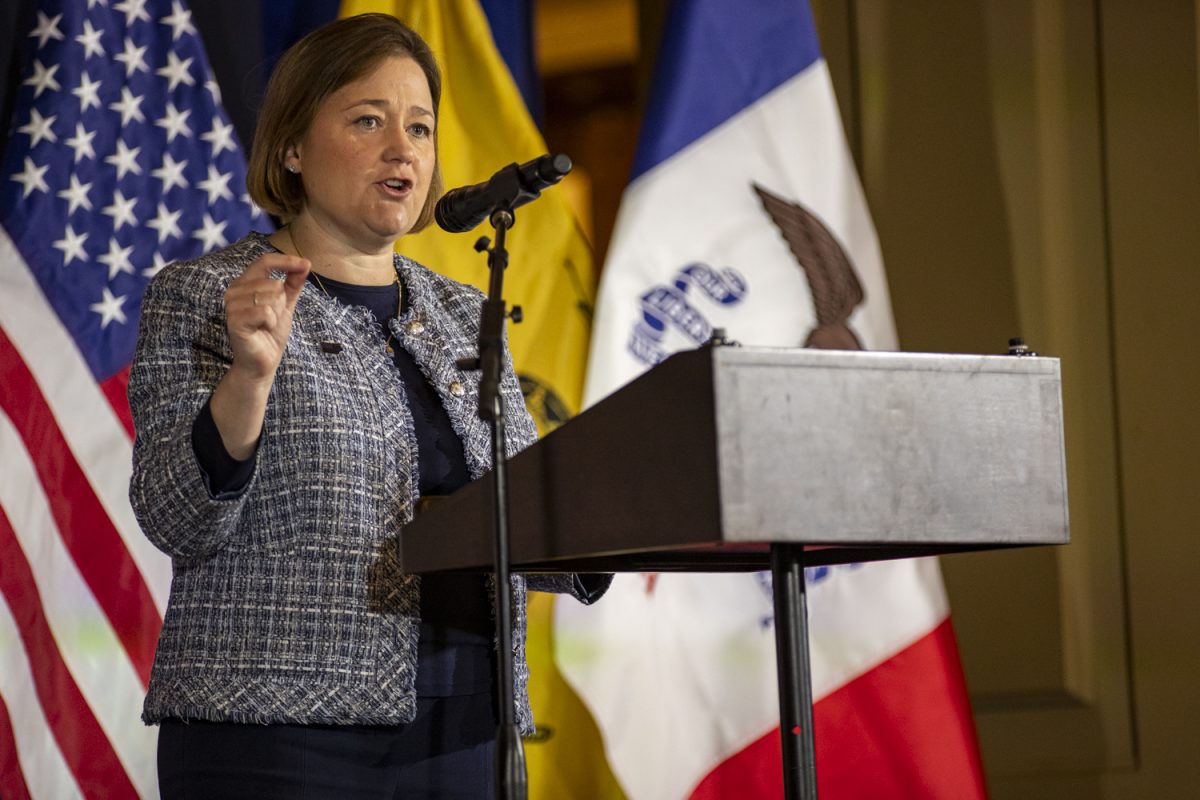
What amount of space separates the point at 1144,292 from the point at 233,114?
7.16ft

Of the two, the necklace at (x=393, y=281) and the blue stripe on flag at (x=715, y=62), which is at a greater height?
the blue stripe on flag at (x=715, y=62)

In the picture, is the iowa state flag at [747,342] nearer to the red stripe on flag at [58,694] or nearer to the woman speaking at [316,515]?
the red stripe on flag at [58,694]

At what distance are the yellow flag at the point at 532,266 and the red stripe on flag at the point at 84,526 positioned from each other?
78 cm

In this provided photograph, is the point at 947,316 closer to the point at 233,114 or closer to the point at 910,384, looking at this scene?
the point at 233,114

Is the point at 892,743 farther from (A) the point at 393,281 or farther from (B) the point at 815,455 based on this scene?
(B) the point at 815,455

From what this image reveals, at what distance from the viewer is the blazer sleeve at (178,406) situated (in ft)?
4.47

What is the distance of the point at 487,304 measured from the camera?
1299 mm

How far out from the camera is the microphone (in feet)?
4.28

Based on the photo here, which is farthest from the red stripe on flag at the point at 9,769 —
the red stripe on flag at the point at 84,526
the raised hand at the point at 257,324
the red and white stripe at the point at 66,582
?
the raised hand at the point at 257,324

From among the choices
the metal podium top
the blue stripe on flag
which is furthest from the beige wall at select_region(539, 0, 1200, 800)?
the metal podium top

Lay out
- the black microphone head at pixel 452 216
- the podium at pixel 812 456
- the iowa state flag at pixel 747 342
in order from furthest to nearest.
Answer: the iowa state flag at pixel 747 342, the black microphone head at pixel 452 216, the podium at pixel 812 456

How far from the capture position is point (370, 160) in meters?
1.65

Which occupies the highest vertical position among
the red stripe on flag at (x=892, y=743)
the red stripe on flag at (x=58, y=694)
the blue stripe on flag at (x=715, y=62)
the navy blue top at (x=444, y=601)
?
the blue stripe on flag at (x=715, y=62)

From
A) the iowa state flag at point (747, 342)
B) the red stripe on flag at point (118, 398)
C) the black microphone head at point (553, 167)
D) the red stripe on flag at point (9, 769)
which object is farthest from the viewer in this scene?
the iowa state flag at point (747, 342)
